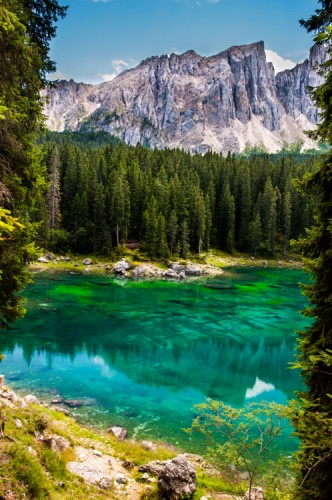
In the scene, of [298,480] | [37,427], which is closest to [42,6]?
[37,427]

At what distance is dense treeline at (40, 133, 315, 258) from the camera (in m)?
75.5

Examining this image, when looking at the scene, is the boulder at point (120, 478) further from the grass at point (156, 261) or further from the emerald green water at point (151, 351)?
the grass at point (156, 261)

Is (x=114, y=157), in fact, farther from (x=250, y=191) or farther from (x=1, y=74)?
(x=1, y=74)

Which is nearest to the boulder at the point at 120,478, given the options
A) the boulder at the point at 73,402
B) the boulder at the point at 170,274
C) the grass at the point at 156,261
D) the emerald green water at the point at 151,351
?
the emerald green water at the point at 151,351

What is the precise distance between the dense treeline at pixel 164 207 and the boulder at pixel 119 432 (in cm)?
4784

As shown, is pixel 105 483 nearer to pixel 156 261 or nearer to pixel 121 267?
pixel 121 267

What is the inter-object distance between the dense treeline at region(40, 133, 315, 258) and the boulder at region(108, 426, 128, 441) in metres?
47.8

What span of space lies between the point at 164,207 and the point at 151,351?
2044 inches

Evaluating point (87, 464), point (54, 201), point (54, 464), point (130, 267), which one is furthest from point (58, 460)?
point (54, 201)

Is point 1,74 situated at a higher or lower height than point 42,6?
lower

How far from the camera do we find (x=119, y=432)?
18.2 metres

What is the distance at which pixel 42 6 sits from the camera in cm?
1293

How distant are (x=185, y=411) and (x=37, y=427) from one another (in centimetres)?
1066

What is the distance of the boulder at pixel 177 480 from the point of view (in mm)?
12438
